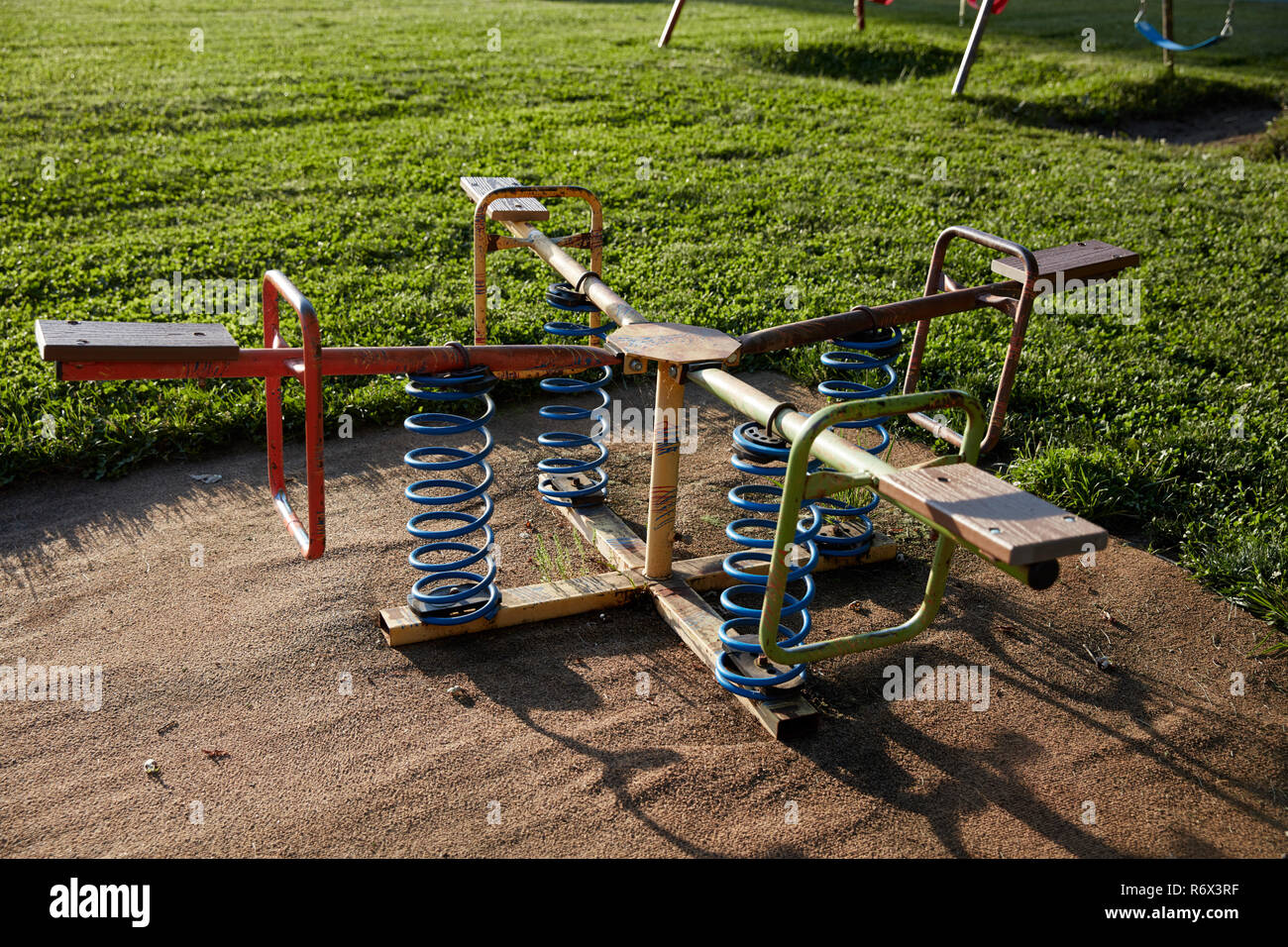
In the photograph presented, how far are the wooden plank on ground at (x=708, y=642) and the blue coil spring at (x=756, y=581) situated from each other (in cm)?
5

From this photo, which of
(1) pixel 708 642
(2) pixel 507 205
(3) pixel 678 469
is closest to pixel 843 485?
(1) pixel 708 642

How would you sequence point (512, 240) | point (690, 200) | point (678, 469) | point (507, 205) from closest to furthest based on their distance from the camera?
point (678, 469) → point (512, 240) → point (507, 205) → point (690, 200)

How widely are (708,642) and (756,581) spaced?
33 cm

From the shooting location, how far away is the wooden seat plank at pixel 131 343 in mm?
2664

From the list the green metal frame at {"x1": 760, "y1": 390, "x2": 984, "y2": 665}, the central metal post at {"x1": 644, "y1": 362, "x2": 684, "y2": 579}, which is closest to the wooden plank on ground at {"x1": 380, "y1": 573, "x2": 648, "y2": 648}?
the central metal post at {"x1": 644, "y1": 362, "x2": 684, "y2": 579}

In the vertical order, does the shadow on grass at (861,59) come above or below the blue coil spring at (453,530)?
above

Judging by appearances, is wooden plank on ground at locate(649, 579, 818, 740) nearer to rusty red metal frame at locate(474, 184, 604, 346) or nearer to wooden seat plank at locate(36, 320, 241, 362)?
rusty red metal frame at locate(474, 184, 604, 346)

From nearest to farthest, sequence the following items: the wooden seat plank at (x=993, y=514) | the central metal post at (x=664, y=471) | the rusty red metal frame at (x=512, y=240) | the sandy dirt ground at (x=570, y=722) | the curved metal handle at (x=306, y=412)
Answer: the wooden seat plank at (x=993, y=514), the curved metal handle at (x=306, y=412), the sandy dirt ground at (x=570, y=722), the central metal post at (x=664, y=471), the rusty red metal frame at (x=512, y=240)

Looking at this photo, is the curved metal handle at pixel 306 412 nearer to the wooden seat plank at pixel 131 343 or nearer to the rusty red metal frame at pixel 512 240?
the wooden seat plank at pixel 131 343

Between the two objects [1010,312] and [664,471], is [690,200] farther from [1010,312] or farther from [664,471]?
[664,471]

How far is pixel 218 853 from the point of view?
276 centimetres

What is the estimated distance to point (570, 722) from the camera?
10.8 ft

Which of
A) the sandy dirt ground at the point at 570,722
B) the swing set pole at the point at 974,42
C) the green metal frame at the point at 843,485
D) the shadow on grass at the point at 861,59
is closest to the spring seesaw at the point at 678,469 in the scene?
the green metal frame at the point at 843,485

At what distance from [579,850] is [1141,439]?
11.7 ft
